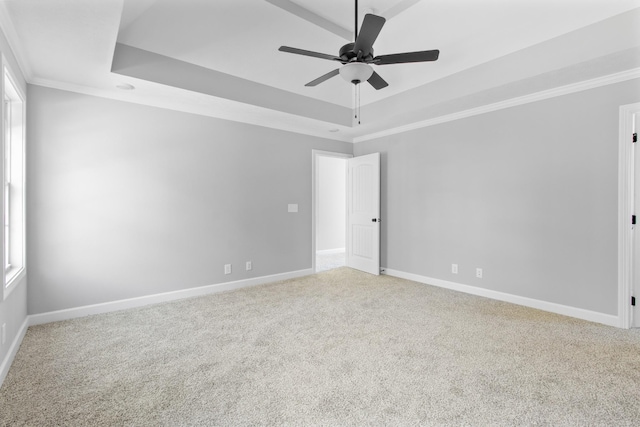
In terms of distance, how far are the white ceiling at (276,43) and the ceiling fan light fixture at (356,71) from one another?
2.23 ft

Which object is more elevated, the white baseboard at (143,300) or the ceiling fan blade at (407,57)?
the ceiling fan blade at (407,57)

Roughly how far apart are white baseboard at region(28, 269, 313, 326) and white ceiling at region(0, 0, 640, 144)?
2353 mm

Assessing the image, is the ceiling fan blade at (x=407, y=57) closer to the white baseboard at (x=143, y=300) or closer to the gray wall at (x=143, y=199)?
the gray wall at (x=143, y=199)

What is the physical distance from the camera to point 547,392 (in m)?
1.90

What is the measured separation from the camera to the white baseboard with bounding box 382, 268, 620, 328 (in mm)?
3014

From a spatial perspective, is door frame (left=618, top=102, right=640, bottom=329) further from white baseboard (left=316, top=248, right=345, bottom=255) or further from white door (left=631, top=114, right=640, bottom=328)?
white baseboard (left=316, top=248, right=345, bottom=255)

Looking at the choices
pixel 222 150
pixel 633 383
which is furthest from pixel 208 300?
pixel 633 383

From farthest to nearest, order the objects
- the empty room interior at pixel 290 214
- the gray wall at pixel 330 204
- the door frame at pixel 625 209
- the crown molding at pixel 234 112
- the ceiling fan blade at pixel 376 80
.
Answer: the gray wall at pixel 330 204 < the crown molding at pixel 234 112 < the door frame at pixel 625 209 < the ceiling fan blade at pixel 376 80 < the empty room interior at pixel 290 214

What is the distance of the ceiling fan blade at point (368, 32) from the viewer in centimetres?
186

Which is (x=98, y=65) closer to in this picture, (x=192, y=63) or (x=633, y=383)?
(x=192, y=63)

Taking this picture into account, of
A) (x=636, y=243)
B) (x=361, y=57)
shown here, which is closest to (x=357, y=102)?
(x=361, y=57)

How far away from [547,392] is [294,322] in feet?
6.81

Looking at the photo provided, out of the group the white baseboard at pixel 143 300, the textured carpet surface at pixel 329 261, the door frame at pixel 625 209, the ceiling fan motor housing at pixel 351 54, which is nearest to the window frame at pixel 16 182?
the white baseboard at pixel 143 300

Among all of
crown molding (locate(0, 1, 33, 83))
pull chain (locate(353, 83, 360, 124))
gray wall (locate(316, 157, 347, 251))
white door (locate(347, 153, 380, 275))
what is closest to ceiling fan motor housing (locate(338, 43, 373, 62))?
pull chain (locate(353, 83, 360, 124))
